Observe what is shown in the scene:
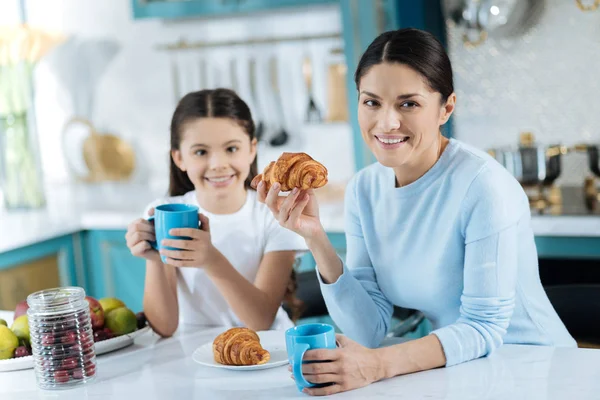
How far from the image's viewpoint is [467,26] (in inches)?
119

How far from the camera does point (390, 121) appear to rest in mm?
1474

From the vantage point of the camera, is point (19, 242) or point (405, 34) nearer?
point (405, 34)

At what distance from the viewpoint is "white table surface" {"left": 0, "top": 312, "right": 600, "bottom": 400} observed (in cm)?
Result: 124

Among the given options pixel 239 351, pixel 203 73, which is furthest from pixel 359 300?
pixel 203 73

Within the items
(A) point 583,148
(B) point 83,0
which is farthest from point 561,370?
(B) point 83,0

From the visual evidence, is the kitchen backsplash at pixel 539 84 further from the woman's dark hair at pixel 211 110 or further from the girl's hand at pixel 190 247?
the girl's hand at pixel 190 247

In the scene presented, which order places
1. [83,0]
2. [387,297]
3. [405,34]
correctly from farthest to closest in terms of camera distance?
1. [83,0]
2. [387,297]
3. [405,34]

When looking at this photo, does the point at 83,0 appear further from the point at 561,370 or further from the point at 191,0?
the point at 561,370

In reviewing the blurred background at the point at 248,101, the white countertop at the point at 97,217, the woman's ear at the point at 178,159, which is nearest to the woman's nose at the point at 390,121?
the woman's ear at the point at 178,159

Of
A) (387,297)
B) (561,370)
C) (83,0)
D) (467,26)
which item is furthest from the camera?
(83,0)

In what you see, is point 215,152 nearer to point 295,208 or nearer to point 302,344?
point 295,208

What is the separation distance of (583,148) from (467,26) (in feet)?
2.07

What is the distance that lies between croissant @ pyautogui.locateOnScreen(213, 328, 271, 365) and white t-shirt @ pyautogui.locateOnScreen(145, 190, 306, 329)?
1.39 feet

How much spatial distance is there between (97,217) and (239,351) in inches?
82.6
